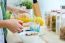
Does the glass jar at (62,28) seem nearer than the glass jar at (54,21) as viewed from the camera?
Yes

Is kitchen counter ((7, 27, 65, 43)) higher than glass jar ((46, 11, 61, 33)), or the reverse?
glass jar ((46, 11, 61, 33))

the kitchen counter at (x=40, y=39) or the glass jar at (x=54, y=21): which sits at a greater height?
the glass jar at (x=54, y=21)

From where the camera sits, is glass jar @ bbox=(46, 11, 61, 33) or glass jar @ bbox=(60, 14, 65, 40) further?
glass jar @ bbox=(46, 11, 61, 33)

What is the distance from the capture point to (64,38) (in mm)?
839

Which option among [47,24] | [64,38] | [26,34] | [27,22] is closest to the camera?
[64,38]

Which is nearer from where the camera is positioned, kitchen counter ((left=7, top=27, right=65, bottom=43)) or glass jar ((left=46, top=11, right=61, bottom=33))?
kitchen counter ((left=7, top=27, right=65, bottom=43))

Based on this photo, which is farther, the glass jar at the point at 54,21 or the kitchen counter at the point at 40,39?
the glass jar at the point at 54,21

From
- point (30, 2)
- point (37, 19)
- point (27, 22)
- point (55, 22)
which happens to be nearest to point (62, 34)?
point (55, 22)

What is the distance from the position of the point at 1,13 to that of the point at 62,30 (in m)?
0.54

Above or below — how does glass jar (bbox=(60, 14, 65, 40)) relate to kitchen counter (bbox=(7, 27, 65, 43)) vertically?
above

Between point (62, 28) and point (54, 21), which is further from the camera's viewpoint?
point (54, 21)

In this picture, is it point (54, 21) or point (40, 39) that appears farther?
point (54, 21)

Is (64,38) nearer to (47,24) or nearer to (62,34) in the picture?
(62,34)

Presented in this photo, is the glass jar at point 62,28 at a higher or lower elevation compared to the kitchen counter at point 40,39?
higher
